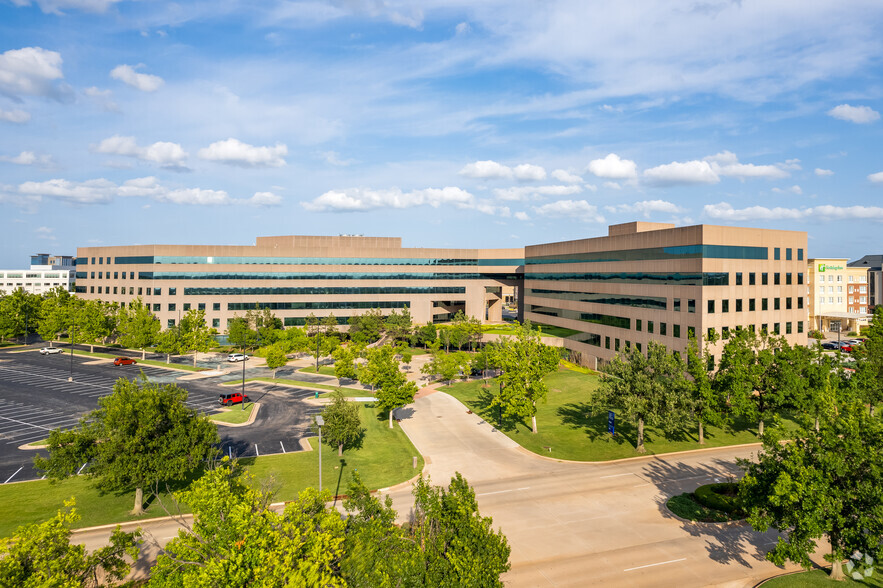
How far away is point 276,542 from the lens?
1431cm

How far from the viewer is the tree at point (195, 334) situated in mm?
82062

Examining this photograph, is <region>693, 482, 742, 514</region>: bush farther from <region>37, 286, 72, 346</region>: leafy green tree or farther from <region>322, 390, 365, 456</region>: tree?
<region>37, 286, 72, 346</region>: leafy green tree

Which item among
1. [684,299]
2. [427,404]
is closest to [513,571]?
[427,404]

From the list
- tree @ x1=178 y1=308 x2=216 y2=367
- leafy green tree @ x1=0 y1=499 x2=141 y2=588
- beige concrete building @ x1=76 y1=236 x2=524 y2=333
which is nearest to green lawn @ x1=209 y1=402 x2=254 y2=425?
tree @ x1=178 y1=308 x2=216 y2=367

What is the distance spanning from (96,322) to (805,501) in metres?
108

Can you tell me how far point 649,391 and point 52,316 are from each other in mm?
109732

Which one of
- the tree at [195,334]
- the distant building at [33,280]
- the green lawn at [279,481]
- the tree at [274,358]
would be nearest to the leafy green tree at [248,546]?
the green lawn at [279,481]

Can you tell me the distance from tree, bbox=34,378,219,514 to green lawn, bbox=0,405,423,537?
2.55 metres

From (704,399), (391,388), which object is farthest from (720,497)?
(391,388)

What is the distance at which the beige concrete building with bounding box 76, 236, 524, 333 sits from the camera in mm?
101188

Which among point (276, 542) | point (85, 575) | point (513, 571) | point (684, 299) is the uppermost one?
point (684, 299)

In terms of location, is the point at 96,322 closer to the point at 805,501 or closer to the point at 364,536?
the point at 364,536

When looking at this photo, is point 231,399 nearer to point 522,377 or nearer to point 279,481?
point 279,481

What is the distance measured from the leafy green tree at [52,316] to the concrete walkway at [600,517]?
88.7m
